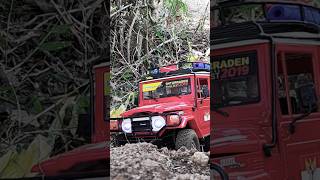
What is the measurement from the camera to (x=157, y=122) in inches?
137

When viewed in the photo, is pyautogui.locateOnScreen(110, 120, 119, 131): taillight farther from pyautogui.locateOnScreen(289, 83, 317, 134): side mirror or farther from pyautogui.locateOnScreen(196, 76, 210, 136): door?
pyautogui.locateOnScreen(289, 83, 317, 134): side mirror

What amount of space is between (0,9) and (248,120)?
1713mm

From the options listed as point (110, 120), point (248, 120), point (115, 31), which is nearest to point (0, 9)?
point (115, 31)

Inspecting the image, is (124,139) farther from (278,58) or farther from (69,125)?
(278,58)

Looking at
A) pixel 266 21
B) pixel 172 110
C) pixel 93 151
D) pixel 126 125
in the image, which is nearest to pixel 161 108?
pixel 172 110

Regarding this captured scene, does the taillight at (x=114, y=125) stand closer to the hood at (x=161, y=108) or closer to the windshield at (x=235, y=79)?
the hood at (x=161, y=108)

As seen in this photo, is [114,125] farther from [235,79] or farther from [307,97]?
[307,97]

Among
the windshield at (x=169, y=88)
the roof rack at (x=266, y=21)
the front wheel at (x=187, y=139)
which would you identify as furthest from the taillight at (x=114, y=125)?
the roof rack at (x=266, y=21)

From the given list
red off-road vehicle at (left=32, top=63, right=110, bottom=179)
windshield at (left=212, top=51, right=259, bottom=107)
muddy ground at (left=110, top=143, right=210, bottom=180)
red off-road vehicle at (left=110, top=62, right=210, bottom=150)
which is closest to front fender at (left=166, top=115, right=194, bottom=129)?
red off-road vehicle at (left=110, top=62, right=210, bottom=150)

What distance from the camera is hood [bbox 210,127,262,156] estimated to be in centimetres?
361

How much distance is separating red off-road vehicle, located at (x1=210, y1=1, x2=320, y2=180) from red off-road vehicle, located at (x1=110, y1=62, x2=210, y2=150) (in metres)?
0.13

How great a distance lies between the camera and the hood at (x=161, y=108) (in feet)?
11.4

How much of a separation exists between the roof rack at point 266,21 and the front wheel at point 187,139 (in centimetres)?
63

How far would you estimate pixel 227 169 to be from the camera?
3.61 metres
